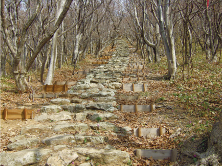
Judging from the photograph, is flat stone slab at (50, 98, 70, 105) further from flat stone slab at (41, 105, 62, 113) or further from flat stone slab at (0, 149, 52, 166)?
flat stone slab at (0, 149, 52, 166)

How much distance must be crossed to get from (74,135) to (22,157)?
54.1 inches

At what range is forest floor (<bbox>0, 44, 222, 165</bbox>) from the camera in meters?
4.55

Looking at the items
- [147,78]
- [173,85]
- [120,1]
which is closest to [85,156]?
[173,85]

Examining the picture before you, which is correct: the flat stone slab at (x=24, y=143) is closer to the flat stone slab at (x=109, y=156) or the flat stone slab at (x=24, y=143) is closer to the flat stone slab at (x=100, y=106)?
the flat stone slab at (x=109, y=156)

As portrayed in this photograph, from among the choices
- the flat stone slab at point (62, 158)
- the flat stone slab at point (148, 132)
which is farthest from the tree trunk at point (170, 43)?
the flat stone slab at point (62, 158)

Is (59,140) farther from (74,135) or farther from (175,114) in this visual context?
(175,114)

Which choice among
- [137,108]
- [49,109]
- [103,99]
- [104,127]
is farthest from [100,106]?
[49,109]

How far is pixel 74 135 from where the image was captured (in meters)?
5.09

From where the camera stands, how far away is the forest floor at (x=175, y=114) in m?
4.55

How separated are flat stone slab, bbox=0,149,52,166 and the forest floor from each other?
548 millimetres

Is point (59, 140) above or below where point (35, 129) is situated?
below

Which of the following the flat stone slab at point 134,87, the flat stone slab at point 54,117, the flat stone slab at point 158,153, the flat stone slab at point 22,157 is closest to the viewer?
the flat stone slab at point 22,157

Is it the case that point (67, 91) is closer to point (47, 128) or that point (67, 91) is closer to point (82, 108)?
point (82, 108)

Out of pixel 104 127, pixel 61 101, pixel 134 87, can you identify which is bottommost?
pixel 104 127
